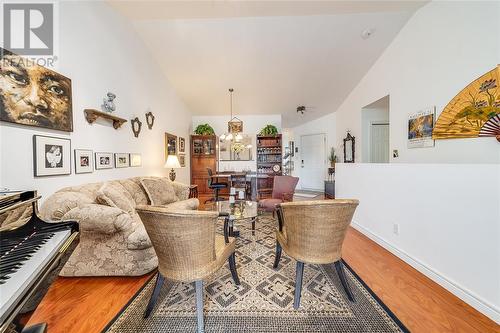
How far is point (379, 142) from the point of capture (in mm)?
4703

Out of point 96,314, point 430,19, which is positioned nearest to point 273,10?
point 430,19

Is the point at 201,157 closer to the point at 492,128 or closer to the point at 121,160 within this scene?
the point at 121,160

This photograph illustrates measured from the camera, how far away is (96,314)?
60.6 inches

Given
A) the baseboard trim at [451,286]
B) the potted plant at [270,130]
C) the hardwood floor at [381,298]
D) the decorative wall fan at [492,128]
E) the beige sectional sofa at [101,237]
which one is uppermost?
the potted plant at [270,130]

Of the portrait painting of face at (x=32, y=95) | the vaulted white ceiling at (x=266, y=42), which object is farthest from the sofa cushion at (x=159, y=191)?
the vaulted white ceiling at (x=266, y=42)

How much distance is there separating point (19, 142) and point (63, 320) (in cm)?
152

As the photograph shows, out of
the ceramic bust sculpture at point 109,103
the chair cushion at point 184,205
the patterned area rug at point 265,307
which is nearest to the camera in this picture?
Answer: the patterned area rug at point 265,307

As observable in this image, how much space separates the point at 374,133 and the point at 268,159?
3.14 m

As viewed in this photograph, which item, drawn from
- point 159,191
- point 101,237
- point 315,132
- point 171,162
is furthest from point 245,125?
point 101,237

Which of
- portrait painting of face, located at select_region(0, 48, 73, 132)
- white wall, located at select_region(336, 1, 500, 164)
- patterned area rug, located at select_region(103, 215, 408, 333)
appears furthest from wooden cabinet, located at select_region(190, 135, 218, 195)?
white wall, located at select_region(336, 1, 500, 164)

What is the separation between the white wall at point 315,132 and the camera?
21.3 feet

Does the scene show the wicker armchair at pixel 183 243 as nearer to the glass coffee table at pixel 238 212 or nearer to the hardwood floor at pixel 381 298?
the hardwood floor at pixel 381 298

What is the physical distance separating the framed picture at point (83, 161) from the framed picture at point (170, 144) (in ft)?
7.10

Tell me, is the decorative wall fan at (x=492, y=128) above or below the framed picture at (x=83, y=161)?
above
